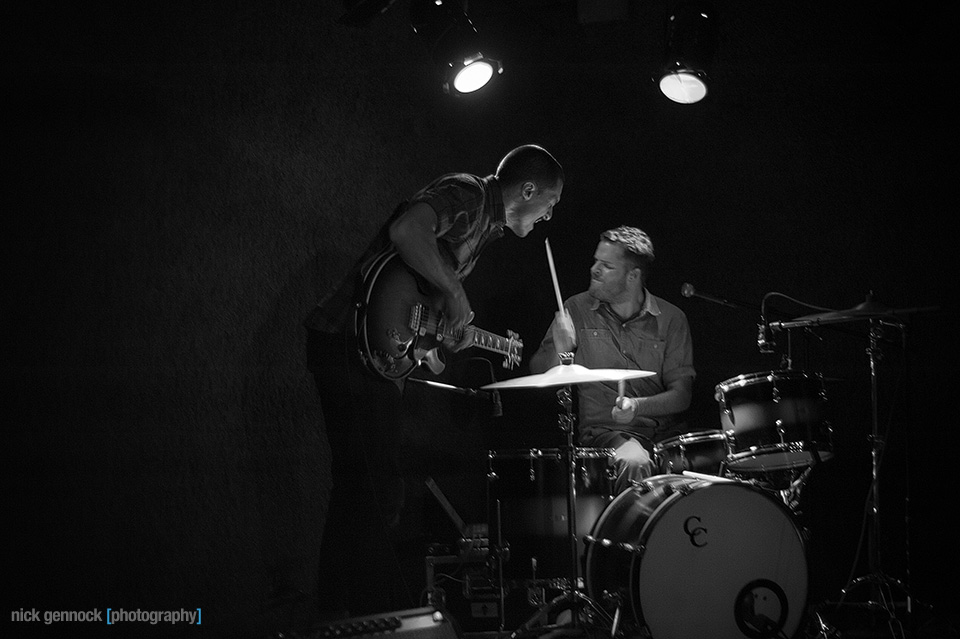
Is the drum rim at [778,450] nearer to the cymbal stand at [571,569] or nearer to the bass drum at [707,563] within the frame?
the bass drum at [707,563]

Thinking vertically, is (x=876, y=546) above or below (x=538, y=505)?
below

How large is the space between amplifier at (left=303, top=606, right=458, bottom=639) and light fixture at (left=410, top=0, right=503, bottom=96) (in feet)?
8.00

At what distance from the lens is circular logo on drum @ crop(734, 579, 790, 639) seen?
2.87 meters

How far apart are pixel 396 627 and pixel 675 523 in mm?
1228

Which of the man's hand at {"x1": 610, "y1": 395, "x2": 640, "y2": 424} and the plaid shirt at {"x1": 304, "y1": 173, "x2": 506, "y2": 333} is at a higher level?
the plaid shirt at {"x1": 304, "y1": 173, "x2": 506, "y2": 333}

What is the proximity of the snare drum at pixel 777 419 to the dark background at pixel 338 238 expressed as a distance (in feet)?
1.00

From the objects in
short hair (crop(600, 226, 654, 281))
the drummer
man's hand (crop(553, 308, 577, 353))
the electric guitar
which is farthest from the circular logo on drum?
short hair (crop(600, 226, 654, 281))

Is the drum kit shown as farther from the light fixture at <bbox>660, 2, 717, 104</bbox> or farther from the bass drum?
the light fixture at <bbox>660, 2, 717, 104</bbox>

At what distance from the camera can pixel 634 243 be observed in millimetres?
4074

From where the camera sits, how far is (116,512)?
128 inches

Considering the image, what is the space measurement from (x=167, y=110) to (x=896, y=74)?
380cm

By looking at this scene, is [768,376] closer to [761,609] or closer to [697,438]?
[697,438]

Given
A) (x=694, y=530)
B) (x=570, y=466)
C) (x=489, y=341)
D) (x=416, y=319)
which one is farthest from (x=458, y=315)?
(x=694, y=530)

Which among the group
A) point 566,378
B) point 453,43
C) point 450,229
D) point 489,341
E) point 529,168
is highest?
point 453,43
